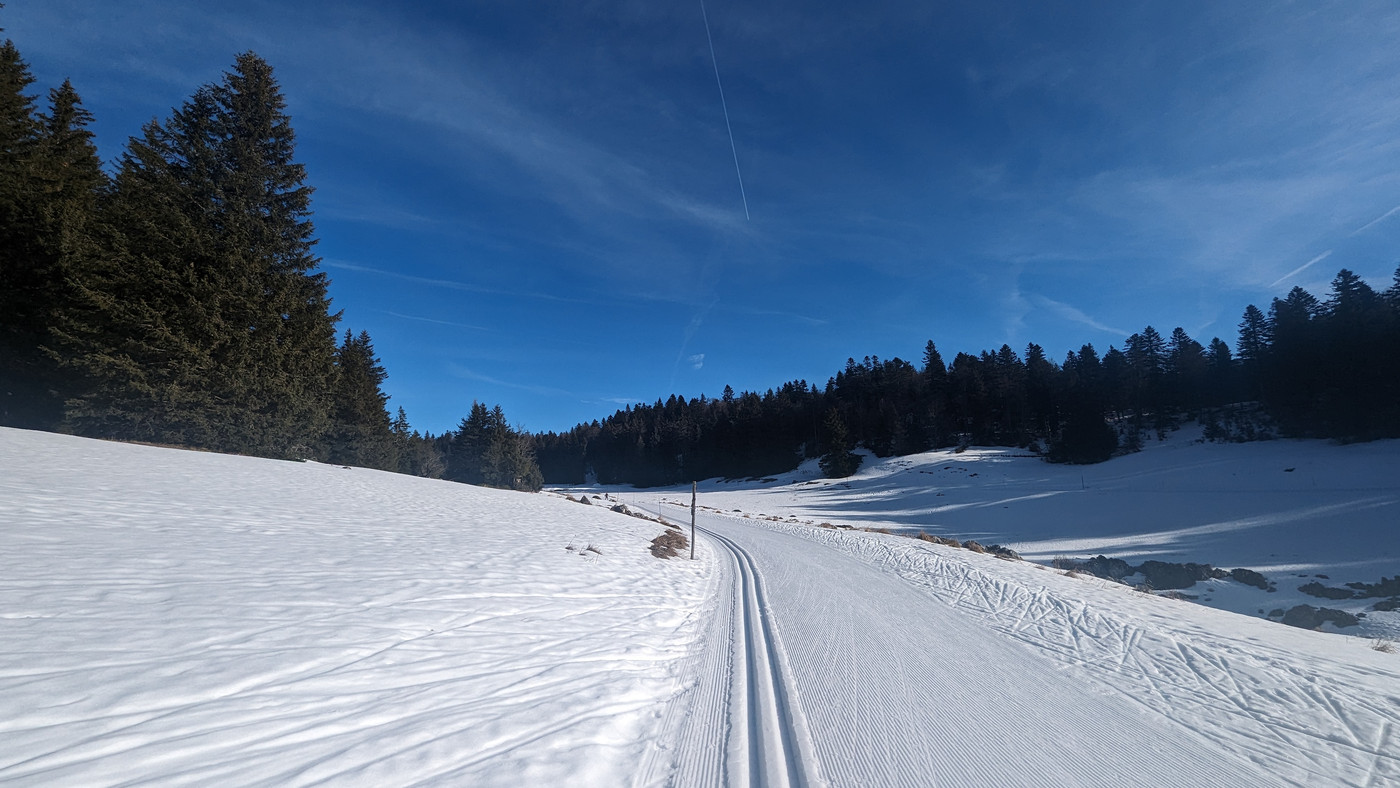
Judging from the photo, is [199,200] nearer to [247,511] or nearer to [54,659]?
[247,511]

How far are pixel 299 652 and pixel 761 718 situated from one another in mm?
3720

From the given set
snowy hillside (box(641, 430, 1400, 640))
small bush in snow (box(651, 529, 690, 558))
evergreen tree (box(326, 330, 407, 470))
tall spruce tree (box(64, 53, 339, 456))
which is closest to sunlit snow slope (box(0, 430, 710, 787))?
small bush in snow (box(651, 529, 690, 558))

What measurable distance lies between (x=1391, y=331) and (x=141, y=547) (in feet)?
224

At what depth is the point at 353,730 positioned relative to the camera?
2922 mm

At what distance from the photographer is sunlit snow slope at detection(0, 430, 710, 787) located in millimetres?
2539

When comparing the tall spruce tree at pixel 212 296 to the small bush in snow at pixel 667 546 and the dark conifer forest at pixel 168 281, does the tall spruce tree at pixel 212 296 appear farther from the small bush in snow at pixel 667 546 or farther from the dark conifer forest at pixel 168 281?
the small bush in snow at pixel 667 546

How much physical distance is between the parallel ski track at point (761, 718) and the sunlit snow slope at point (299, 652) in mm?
652

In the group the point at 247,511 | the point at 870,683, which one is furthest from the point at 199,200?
the point at 870,683

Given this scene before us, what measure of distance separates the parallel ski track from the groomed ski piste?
0.02 meters

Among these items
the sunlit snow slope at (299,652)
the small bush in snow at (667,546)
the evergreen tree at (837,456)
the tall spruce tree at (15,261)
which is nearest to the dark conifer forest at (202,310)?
the tall spruce tree at (15,261)

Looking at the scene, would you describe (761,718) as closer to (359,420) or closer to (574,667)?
(574,667)

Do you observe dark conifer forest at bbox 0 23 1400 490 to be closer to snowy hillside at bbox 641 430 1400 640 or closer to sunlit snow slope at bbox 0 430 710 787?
snowy hillside at bbox 641 430 1400 640

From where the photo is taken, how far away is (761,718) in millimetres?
3711

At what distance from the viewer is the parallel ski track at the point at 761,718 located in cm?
297
